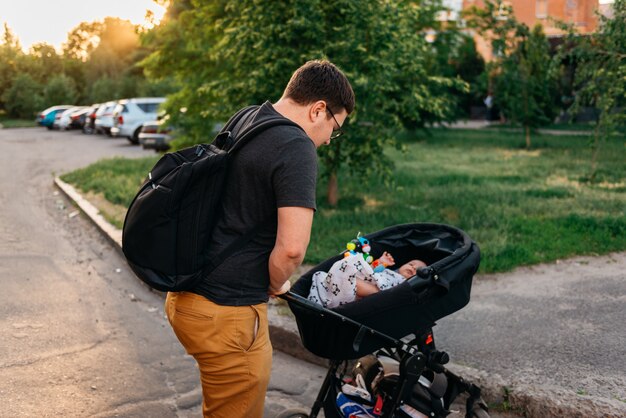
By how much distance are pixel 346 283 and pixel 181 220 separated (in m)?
1.05

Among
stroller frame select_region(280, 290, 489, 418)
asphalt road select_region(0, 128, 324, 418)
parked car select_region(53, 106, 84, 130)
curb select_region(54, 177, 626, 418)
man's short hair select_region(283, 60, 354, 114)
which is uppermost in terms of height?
man's short hair select_region(283, 60, 354, 114)

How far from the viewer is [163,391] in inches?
178

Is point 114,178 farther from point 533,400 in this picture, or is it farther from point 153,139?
point 533,400

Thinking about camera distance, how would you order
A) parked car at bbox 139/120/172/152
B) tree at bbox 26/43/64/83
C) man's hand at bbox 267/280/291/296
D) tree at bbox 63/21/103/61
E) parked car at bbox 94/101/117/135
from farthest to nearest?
tree at bbox 63/21/103/61
tree at bbox 26/43/64/83
parked car at bbox 94/101/117/135
parked car at bbox 139/120/172/152
man's hand at bbox 267/280/291/296

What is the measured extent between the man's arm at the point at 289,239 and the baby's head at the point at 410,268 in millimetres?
1266

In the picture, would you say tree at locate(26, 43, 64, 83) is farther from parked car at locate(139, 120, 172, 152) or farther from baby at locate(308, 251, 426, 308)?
baby at locate(308, 251, 426, 308)

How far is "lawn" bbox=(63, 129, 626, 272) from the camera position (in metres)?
7.46

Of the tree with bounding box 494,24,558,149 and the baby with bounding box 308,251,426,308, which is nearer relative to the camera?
the baby with bounding box 308,251,426,308

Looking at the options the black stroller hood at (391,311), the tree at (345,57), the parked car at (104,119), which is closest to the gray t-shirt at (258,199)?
the black stroller hood at (391,311)

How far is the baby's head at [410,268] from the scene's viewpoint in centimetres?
375

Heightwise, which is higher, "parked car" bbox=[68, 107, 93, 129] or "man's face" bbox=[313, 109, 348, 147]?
"man's face" bbox=[313, 109, 348, 147]

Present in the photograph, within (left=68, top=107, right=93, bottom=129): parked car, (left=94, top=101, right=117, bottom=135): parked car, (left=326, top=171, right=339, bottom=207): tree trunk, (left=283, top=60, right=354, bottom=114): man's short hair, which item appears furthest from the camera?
(left=68, top=107, right=93, bottom=129): parked car

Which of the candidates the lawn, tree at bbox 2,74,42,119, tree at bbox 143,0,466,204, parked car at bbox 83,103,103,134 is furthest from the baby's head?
tree at bbox 2,74,42,119

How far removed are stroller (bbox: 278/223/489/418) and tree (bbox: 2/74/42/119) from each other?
55833 mm
